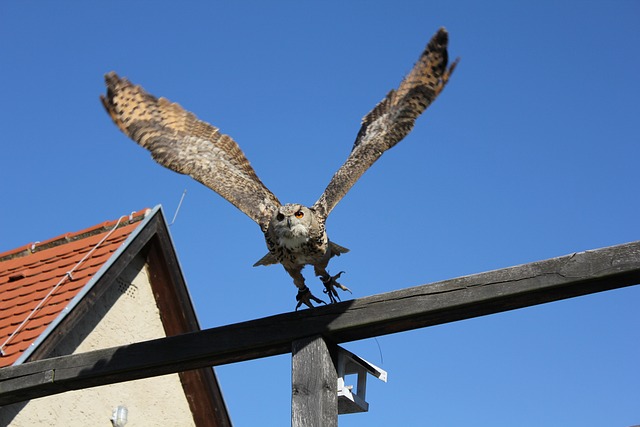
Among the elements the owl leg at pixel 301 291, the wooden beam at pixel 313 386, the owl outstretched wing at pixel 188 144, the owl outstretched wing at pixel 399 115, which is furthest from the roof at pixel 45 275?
the wooden beam at pixel 313 386

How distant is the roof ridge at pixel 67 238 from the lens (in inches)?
307

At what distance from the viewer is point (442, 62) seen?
206 inches

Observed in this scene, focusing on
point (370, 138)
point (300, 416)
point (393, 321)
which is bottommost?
point (300, 416)

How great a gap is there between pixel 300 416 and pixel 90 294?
11.2 ft

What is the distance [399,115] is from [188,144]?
1363 mm

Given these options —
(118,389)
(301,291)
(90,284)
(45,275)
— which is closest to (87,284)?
(90,284)

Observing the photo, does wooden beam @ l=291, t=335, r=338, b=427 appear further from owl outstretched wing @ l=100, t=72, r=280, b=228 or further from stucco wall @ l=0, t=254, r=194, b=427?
stucco wall @ l=0, t=254, r=194, b=427

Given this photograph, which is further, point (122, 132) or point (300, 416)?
point (122, 132)

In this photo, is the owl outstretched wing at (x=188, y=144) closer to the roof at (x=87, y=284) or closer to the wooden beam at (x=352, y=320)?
the wooden beam at (x=352, y=320)

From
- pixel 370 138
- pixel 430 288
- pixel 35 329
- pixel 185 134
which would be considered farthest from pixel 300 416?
pixel 35 329

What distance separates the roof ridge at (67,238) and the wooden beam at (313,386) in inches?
161

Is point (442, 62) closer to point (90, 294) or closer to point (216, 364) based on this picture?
point (216, 364)

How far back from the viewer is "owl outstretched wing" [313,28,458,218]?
206 inches

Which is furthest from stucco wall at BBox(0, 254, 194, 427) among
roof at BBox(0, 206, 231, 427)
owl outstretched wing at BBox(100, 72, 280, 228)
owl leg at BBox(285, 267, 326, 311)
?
owl leg at BBox(285, 267, 326, 311)
